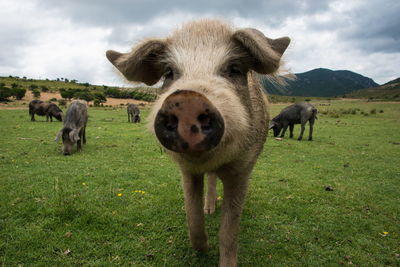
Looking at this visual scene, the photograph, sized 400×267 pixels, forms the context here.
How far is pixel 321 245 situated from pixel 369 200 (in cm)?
235

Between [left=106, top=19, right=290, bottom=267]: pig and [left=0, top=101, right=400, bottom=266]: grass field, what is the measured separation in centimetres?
68

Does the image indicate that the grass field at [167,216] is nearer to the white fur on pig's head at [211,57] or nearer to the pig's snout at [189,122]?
the white fur on pig's head at [211,57]

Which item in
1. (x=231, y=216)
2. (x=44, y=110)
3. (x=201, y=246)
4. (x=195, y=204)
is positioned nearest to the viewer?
(x=231, y=216)

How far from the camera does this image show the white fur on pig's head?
230 cm

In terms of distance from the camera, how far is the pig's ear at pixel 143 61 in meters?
2.71

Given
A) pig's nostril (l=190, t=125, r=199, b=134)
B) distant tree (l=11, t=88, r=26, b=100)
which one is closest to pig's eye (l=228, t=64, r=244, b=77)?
pig's nostril (l=190, t=125, r=199, b=134)

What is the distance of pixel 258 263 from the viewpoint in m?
3.12

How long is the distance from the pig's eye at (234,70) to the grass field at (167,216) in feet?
3.68

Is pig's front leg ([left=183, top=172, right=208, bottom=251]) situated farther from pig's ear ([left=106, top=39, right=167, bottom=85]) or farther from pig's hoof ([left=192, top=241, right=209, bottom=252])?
pig's ear ([left=106, top=39, right=167, bottom=85])

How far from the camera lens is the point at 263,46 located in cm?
251

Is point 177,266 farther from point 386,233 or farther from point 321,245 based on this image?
point 386,233

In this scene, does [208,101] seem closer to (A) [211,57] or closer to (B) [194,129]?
(B) [194,129]

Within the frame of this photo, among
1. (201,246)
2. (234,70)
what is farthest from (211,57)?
(201,246)

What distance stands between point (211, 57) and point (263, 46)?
529 mm
